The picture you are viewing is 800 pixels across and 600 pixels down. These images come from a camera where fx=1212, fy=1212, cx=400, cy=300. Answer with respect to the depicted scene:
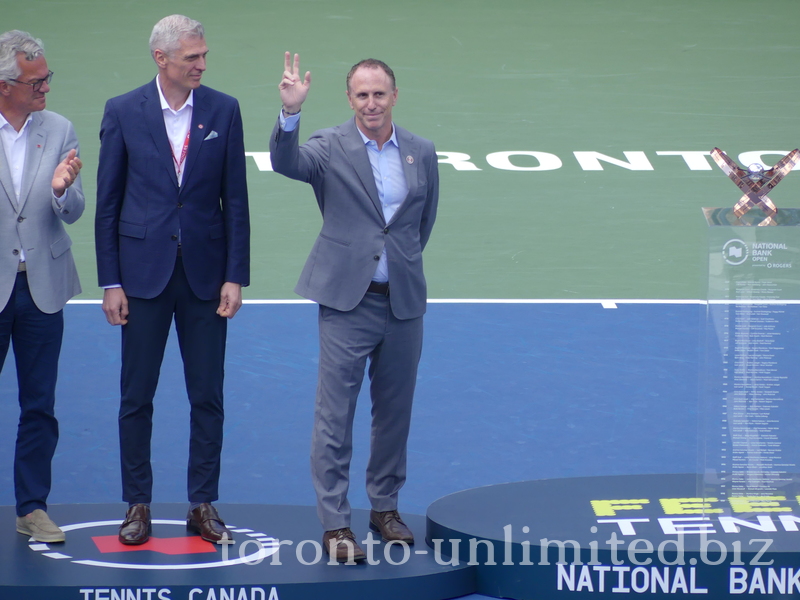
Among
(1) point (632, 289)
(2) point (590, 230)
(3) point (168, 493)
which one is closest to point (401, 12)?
(2) point (590, 230)

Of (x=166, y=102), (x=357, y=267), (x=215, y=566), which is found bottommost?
(x=215, y=566)

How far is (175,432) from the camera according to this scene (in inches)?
257

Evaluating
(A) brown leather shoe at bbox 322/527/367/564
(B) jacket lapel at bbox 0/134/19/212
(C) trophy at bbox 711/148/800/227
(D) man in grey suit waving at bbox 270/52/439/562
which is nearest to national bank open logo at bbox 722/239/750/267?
(C) trophy at bbox 711/148/800/227

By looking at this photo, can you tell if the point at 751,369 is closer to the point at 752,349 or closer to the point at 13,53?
the point at 752,349

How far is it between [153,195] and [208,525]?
4.24ft

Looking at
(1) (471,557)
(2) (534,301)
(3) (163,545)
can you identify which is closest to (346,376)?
(1) (471,557)

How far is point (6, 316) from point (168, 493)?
1.57 metres

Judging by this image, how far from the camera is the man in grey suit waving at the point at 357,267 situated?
4.58m

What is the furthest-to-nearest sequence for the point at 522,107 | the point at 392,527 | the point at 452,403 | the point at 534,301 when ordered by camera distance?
the point at 522,107 → the point at 534,301 → the point at 452,403 → the point at 392,527

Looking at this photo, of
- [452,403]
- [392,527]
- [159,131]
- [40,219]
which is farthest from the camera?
[452,403]

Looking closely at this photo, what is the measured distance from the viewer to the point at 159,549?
4.62 metres

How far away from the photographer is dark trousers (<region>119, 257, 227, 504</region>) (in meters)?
4.63

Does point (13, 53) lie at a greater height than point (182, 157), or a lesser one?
greater

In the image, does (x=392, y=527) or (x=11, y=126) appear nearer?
(x=11, y=126)
